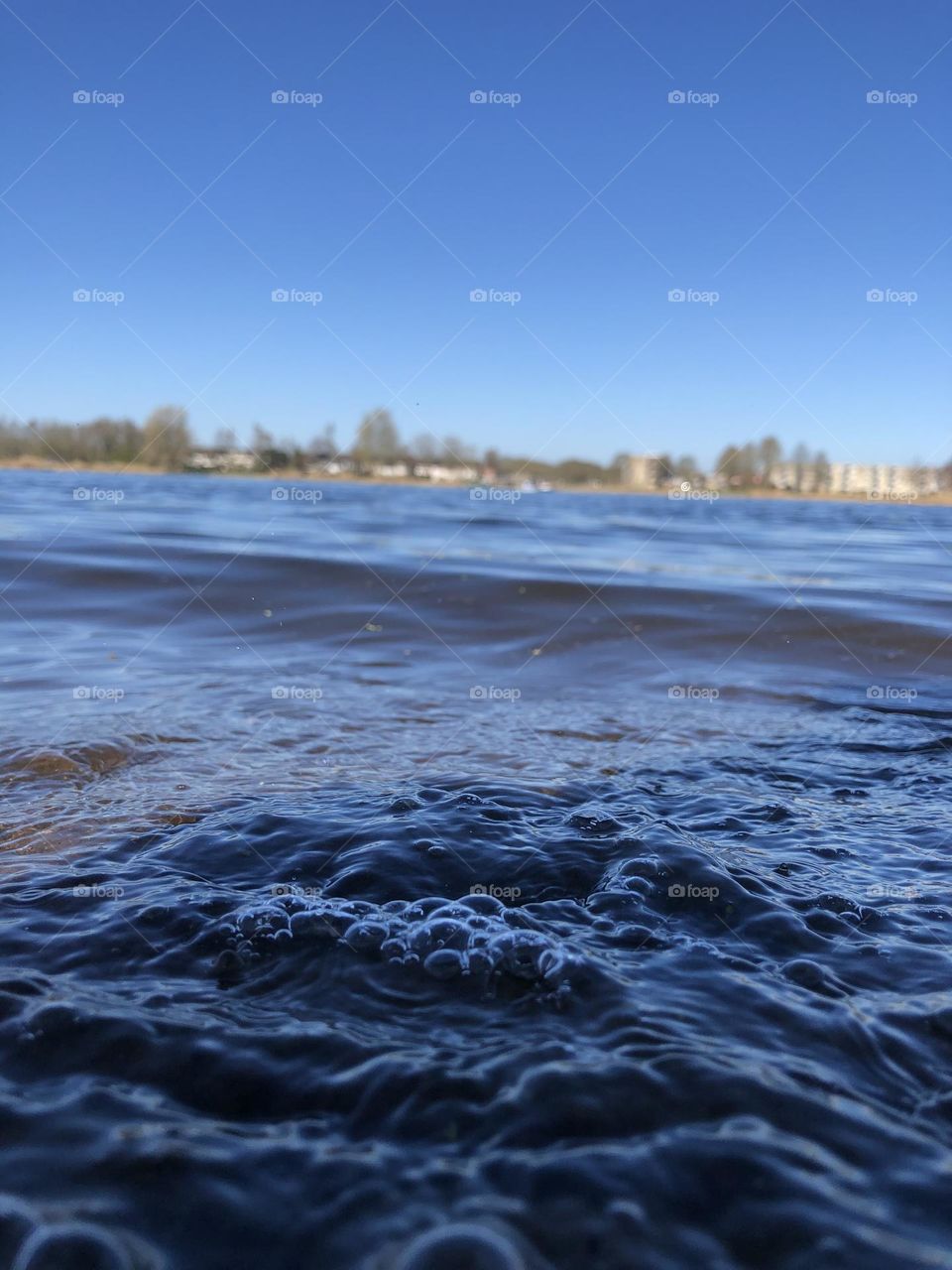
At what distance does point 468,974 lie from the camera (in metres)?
2.52

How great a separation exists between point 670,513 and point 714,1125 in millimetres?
30839

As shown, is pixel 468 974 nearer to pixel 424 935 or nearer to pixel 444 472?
pixel 424 935

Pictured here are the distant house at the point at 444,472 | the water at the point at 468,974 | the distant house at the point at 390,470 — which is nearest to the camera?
the water at the point at 468,974

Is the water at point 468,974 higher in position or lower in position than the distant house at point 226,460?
lower

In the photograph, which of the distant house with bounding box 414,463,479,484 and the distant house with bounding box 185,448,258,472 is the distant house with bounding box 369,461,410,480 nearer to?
the distant house with bounding box 414,463,479,484

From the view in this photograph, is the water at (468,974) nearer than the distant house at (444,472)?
Yes

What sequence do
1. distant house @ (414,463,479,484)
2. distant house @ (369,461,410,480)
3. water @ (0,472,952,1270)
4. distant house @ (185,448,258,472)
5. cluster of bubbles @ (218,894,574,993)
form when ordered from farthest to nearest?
distant house @ (369,461,410,480)
distant house @ (414,463,479,484)
distant house @ (185,448,258,472)
cluster of bubbles @ (218,894,574,993)
water @ (0,472,952,1270)

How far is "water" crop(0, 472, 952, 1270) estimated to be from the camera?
5.69 ft

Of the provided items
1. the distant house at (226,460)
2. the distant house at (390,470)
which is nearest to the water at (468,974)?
the distant house at (226,460)

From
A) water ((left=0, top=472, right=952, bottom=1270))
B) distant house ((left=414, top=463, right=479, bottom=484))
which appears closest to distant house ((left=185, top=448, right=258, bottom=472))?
distant house ((left=414, top=463, right=479, bottom=484))

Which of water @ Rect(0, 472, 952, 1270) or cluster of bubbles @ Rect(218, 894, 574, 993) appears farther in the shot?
cluster of bubbles @ Rect(218, 894, 574, 993)

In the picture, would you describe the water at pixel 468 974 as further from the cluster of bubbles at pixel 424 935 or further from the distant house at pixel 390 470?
the distant house at pixel 390 470

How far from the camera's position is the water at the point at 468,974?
1733 mm

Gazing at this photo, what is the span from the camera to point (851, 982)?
8.25 ft
